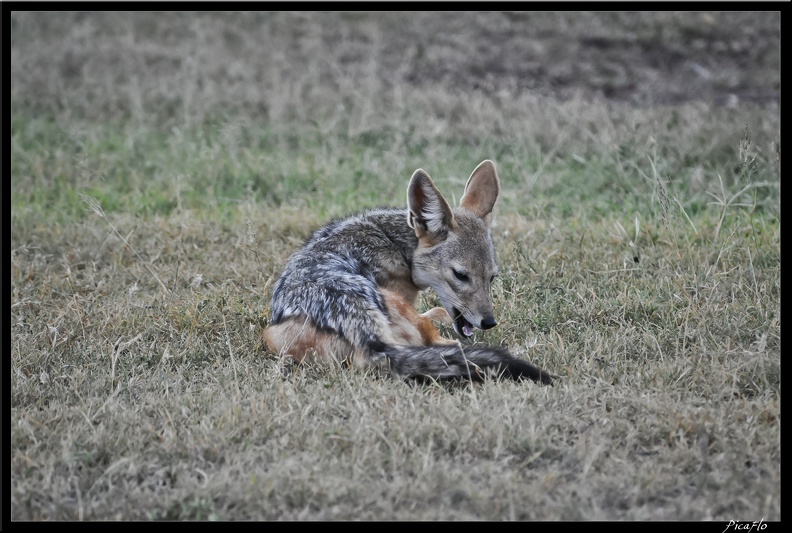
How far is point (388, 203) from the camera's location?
8.00m

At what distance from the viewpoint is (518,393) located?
425 cm

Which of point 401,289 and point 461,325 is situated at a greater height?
point 401,289

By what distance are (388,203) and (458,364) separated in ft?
12.5

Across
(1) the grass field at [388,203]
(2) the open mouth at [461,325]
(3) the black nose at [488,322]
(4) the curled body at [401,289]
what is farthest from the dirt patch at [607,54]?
(3) the black nose at [488,322]

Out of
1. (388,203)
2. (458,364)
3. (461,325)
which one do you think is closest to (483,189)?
(461,325)

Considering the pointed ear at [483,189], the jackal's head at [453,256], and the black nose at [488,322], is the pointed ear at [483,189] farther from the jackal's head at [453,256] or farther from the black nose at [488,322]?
the black nose at [488,322]

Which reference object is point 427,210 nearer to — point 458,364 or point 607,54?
point 458,364

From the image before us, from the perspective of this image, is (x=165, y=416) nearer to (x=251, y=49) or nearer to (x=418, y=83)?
(x=418, y=83)

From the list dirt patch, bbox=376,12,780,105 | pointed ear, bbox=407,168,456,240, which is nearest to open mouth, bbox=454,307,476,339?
pointed ear, bbox=407,168,456,240

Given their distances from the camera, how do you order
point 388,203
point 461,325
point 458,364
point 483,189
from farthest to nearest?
point 388,203 < point 483,189 < point 461,325 < point 458,364

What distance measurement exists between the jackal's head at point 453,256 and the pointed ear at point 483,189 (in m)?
0.23

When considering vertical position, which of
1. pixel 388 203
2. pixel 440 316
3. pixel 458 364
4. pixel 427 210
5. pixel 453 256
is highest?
pixel 427 210

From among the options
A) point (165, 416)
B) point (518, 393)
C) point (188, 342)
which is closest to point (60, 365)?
point (188, 342)

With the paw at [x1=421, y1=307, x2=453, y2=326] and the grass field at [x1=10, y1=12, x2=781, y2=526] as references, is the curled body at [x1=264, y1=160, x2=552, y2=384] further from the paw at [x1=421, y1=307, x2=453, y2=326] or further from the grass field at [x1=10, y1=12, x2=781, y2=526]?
the grass field at [x1=10, y1=12, x2=781, y2=526]
